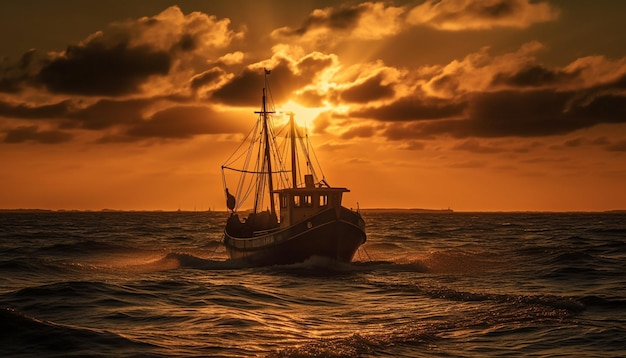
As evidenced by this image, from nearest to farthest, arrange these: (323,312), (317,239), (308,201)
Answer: (323,312)
(317,239)
(308,201)

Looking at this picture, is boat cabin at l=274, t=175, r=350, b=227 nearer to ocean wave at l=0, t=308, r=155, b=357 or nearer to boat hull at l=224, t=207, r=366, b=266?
boat hull at l=224, t=207, r=366, b=266

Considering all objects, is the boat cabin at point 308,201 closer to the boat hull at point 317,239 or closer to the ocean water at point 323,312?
the boat hull at point 317,239

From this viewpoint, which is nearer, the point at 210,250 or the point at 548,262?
the point at 548,262

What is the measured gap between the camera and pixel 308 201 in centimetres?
4634

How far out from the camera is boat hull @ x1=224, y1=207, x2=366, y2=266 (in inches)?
1757

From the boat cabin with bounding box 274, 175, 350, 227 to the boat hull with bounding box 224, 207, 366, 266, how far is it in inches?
41.8

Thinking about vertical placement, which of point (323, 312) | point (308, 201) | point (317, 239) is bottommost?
point (323, 312)

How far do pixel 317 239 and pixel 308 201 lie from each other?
2930 millimetres

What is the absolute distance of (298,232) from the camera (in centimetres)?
4472

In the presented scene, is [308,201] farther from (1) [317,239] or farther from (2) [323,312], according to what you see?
(2) [323,312]

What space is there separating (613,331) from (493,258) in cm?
3464

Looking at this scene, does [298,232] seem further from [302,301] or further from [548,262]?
[548,262]

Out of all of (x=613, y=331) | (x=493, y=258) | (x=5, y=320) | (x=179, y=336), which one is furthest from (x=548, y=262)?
(x=5, y=320)

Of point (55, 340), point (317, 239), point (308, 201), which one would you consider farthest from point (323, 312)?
point (308, 201)
